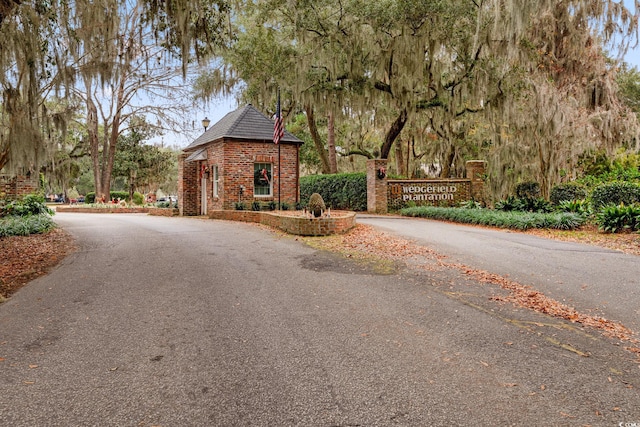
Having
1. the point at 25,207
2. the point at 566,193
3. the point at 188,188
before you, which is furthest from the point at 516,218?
the point at 25,207

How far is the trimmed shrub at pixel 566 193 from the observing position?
14633 millimetres

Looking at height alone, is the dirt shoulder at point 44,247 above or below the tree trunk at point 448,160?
below

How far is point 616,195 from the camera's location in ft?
38.8

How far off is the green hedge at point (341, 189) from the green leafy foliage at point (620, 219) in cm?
1039

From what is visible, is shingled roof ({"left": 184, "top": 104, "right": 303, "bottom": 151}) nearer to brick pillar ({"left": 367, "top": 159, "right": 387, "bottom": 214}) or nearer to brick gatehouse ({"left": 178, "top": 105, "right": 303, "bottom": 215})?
brick gatehouse ({"left": 178, "top": 105, "right": 303, "bottom": 215})

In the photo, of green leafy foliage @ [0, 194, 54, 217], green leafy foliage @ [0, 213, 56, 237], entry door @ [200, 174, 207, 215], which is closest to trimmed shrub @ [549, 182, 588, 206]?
entry door @ [200, 174, 207, 215]

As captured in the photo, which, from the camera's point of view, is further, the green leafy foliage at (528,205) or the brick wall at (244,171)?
the brick wall at (244,171)

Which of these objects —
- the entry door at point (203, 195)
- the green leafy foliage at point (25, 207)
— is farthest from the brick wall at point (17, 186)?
the entry door at point (203, 195)

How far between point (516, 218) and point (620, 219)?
243 centimetres

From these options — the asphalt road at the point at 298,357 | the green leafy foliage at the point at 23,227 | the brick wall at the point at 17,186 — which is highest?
the brick wall at the point at 17,186

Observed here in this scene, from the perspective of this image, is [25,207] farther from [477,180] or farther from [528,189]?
[528,189]

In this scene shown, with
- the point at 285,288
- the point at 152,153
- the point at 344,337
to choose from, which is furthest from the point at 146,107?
the point at 344,337

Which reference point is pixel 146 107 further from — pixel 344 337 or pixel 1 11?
pixel 344 337

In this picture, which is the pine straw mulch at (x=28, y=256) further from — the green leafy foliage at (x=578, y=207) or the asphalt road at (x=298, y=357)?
the green leafy foliage at (x=578, y=207)
